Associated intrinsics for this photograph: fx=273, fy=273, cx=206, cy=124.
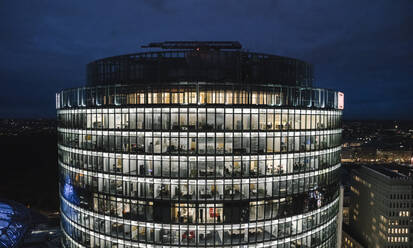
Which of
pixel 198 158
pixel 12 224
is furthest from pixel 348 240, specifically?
pixel 12 224

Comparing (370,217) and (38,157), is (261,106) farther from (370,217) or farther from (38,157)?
(38,157)

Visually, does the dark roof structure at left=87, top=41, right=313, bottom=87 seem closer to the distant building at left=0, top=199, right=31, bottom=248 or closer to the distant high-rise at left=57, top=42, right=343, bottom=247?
the distant high-rise at left=57, top=42, right=343, bottom=247

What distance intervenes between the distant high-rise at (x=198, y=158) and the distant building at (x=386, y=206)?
2179 inches

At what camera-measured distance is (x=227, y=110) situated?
43.6 m

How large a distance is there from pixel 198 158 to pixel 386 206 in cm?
8178

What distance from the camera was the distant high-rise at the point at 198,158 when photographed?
43.7 m

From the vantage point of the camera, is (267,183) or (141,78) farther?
(141,78)

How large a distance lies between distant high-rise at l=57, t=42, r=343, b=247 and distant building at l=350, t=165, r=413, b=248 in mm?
55336

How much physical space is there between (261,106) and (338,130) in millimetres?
22058

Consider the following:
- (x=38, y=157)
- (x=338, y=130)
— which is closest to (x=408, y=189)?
(x=338, y=130)

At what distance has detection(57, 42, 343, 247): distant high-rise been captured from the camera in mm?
43688

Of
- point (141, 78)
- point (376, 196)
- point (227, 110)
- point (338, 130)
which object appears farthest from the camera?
point (376, 196)

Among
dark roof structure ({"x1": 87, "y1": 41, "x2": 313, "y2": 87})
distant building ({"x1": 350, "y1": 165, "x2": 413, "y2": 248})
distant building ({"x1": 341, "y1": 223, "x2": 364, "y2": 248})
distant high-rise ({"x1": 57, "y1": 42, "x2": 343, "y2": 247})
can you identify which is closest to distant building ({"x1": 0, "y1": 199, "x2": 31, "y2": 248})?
distant high-rise ({"x1": 57, "y1": 42, "x2": 343, "y2": 247})

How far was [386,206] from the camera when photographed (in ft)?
302
